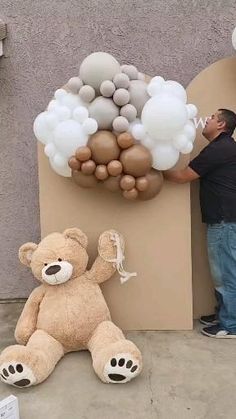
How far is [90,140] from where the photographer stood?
2918 millimetres

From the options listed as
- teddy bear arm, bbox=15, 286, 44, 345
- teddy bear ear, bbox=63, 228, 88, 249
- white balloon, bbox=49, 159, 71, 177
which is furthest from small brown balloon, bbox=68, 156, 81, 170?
teddy bear arm, bbox=15, 286, 44, 345

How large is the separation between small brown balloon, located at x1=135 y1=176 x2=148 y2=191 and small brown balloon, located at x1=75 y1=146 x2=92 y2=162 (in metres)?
0.36

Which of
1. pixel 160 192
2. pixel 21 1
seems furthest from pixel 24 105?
pixel 160 192

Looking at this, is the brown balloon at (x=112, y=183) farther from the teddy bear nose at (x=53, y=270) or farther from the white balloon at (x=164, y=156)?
the teddy bear nose at (x=53, y=270)

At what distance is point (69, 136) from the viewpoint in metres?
2.86

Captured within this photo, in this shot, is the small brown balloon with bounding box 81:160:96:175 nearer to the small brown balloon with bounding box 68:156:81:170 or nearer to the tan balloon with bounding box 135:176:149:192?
the small brown balloon with bounding box 68:156:81:170

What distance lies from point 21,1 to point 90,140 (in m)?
1.64

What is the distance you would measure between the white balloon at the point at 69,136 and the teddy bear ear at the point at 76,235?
543 millimetres

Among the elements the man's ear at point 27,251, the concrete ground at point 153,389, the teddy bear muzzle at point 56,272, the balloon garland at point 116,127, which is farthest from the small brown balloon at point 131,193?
the concrete ground at point 153,389

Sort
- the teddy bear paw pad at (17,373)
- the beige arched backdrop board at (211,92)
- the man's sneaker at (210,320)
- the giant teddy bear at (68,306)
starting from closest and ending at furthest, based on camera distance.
→ the teddy bear paw pad at (17,373) → the giant teddy bear at (68,306) → the beige arched backdrop board at (211,92) → the man's sneaker at (210,320)

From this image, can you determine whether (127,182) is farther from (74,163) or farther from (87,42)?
(87,42)

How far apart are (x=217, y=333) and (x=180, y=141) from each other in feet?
4.76

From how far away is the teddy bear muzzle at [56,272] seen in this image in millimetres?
2953

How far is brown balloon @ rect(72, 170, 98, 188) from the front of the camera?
298cm
